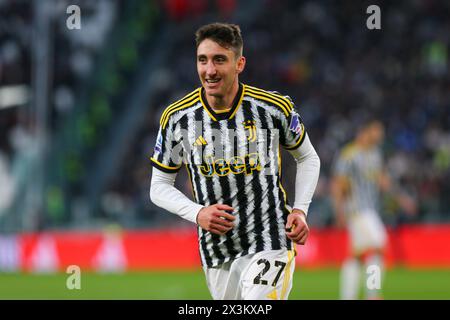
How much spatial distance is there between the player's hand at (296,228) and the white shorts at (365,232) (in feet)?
21.2

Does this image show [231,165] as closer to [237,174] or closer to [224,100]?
[237,174]

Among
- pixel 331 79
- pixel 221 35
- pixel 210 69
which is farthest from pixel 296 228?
pixel 331 79

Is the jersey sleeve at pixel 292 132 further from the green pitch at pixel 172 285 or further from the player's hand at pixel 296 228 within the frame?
the green pitch at pixel 172 285

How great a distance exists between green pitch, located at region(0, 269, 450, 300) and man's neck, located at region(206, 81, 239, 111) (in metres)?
6.30

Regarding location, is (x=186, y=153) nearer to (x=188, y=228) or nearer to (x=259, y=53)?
(x=188, y=228)

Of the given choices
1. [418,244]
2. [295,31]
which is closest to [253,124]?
[418,244]

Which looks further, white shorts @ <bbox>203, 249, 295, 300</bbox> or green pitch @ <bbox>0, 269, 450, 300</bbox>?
green pitch @ <bbox>0, 269, 450, 300</bbox>

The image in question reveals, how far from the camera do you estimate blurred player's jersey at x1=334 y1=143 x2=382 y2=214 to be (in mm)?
12219

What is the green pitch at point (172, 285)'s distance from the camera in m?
12.3

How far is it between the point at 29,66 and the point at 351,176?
12.1 metres

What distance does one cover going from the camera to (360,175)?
12242 millimetres

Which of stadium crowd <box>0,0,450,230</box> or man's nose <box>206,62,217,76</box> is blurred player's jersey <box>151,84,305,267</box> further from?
stadium crowd <box>0,0,450,230</box>

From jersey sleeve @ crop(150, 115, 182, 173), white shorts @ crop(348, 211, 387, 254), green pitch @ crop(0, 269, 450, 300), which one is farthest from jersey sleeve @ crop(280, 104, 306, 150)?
white shorts @ crop(348, 211, 387, 254)

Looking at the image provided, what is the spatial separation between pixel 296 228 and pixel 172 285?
8.81m
